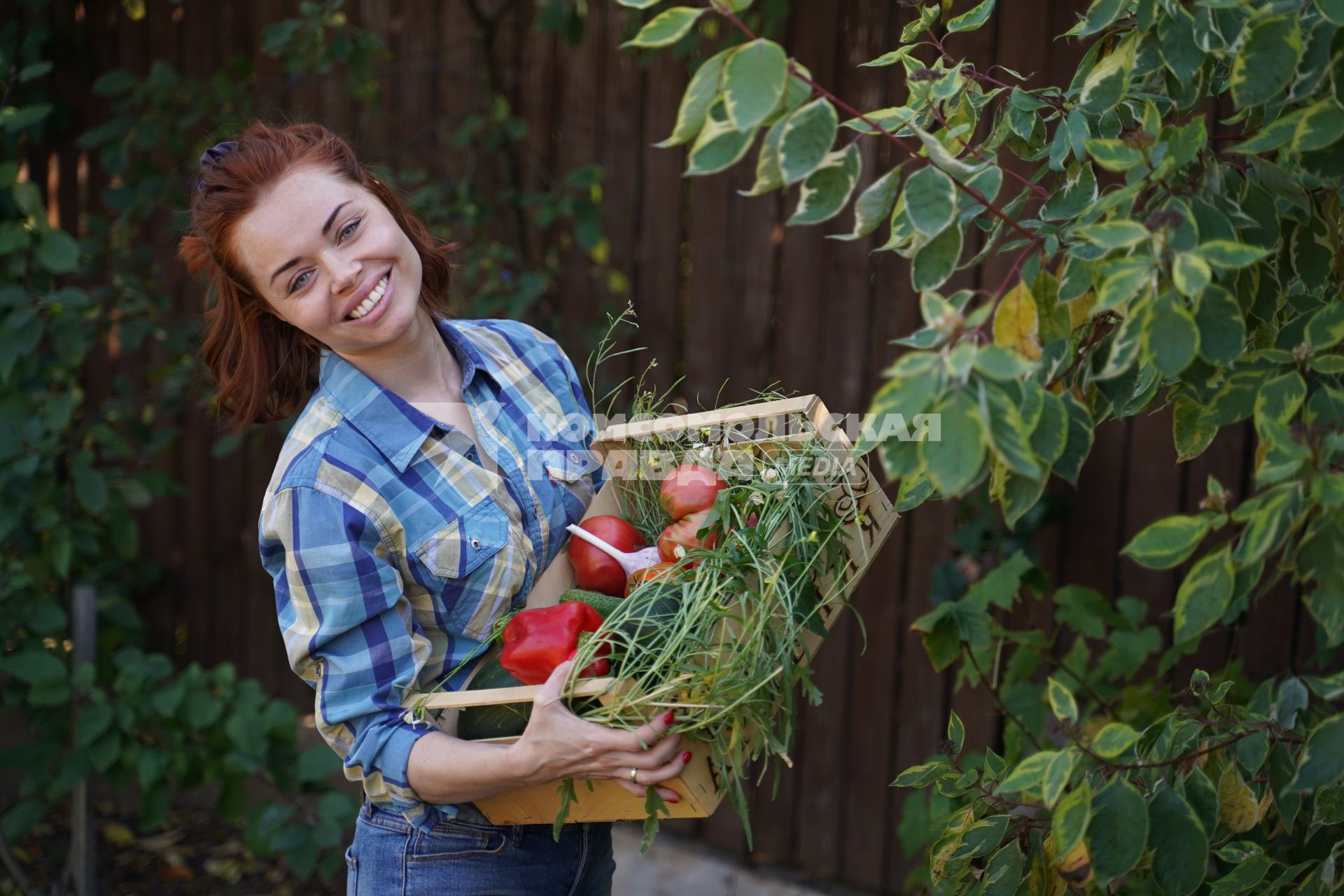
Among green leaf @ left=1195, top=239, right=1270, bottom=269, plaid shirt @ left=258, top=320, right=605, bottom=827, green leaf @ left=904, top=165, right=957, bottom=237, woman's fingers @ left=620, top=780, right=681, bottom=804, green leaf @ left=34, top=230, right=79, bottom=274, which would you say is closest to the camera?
green leaf @ left=1195, top=239, right=1270, bottom=269

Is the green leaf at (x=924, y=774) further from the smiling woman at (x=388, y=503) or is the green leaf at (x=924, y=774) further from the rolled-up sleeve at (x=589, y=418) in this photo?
the rolled-up sleeve at (x=589, y=418)

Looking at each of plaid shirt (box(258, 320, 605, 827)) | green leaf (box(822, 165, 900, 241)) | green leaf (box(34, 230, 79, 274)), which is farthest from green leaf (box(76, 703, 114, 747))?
green leaf (box(822, 165, 900, 241))

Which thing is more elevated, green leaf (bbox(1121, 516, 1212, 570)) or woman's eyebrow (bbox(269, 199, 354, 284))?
woman's eyebrow (bbox(269, 199, 354, 284))

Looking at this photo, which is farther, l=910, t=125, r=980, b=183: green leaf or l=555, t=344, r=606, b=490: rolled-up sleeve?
Result: l=555, t=344, r=606, b=490: rolled-up sleeve

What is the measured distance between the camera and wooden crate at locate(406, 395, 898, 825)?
1.37m

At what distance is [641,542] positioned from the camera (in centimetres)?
169

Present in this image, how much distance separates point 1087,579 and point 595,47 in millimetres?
1812

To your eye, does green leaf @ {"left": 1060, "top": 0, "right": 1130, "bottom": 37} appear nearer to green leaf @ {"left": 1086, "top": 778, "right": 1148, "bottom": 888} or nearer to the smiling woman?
green leaf @ {"left": 1086, "top": 778, "right": 1148, "bottom": 888}

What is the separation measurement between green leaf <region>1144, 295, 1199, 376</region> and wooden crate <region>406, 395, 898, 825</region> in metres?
0.51

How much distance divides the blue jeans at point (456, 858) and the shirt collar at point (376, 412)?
50 centimetres

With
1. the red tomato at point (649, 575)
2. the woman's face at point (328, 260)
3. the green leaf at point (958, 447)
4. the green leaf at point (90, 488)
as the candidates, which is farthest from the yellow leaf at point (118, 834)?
the green leaf at point (958, 447)

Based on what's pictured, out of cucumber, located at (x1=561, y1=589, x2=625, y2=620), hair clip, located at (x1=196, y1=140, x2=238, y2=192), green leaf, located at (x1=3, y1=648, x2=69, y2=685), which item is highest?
hair clip, located at (x1=196, y1=140, x2=238, y2=192)

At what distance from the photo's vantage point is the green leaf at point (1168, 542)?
94 cm

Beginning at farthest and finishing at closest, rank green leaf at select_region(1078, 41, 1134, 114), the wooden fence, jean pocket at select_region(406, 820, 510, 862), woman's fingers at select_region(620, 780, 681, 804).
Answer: the wooden fence
jean pocket at select_region(406, 820, 510, 862)
woman's fingers at select_region(620, 780, 681, 804)
green leaf at select_region(1078, 41, 1134, 114)
